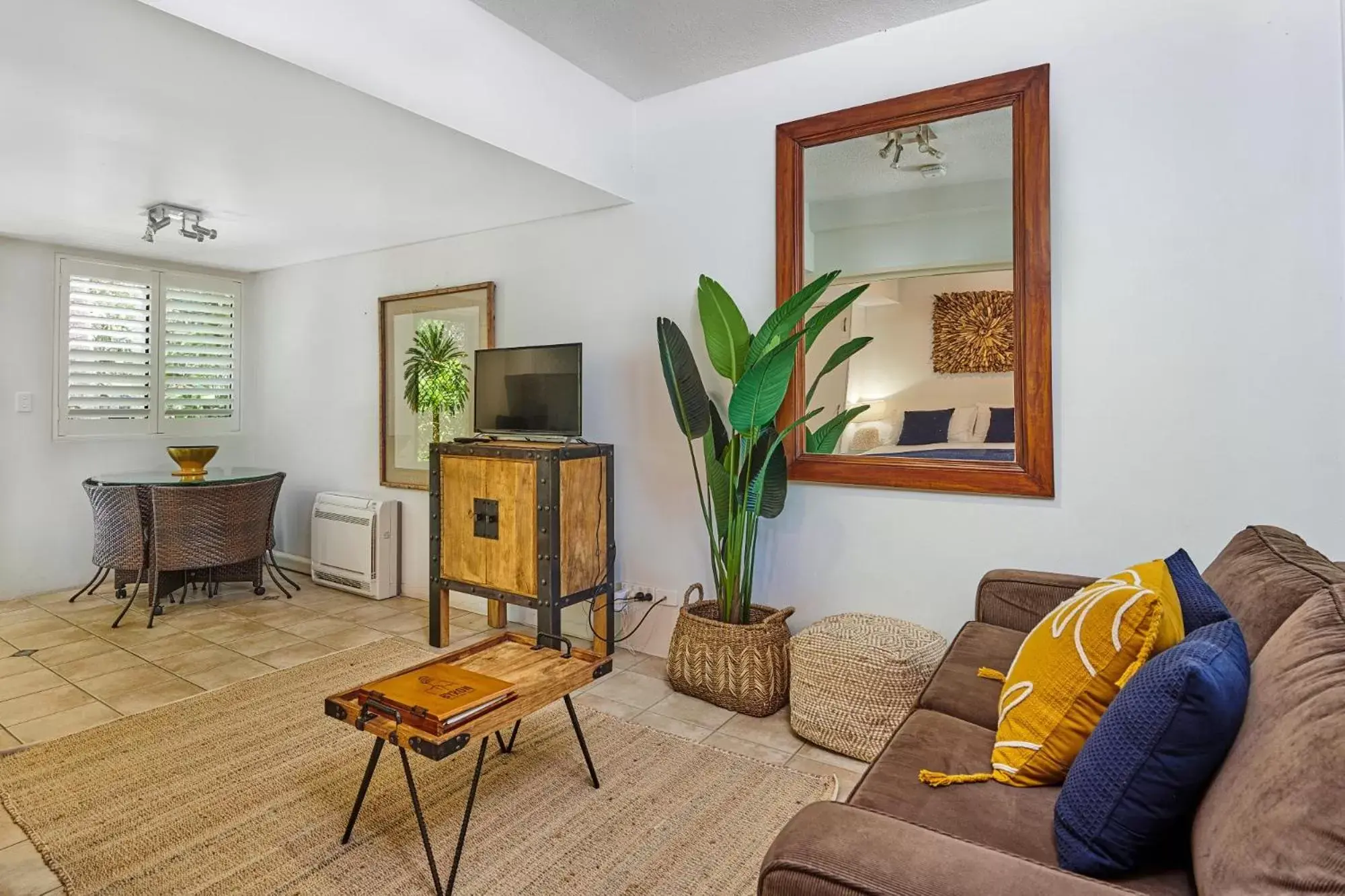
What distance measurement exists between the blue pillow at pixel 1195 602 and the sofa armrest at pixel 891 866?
2.32 ft

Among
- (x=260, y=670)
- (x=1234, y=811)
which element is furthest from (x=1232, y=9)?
(x=260, y=670)

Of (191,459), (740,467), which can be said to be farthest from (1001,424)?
(191,459)

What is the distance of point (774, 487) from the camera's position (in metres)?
2.77

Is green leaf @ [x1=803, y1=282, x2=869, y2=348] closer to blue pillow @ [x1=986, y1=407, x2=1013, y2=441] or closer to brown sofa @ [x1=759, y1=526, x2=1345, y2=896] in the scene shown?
blue pillow @ [x1=986, y1=407, x2=1013, y2=441]

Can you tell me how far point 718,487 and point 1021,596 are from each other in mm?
1136

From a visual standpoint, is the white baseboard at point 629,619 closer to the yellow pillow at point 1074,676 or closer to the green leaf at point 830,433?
the green leaf at point 830,433

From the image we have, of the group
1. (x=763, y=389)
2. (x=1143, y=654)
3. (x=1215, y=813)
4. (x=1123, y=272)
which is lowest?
(x=1215, y=813)

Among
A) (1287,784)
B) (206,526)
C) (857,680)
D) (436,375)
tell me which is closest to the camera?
(1287,784)

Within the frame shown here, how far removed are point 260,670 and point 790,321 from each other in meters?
2.83

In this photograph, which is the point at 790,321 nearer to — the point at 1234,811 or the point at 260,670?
the point at 1234,811

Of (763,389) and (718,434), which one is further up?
(763,389)

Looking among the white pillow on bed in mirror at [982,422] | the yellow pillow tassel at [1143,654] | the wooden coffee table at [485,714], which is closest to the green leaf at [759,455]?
the white pillow on bed in mirror at [982,422]

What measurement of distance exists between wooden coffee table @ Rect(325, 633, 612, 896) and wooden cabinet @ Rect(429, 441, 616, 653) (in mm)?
759

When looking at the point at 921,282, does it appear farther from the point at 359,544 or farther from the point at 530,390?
the point at 359,544
